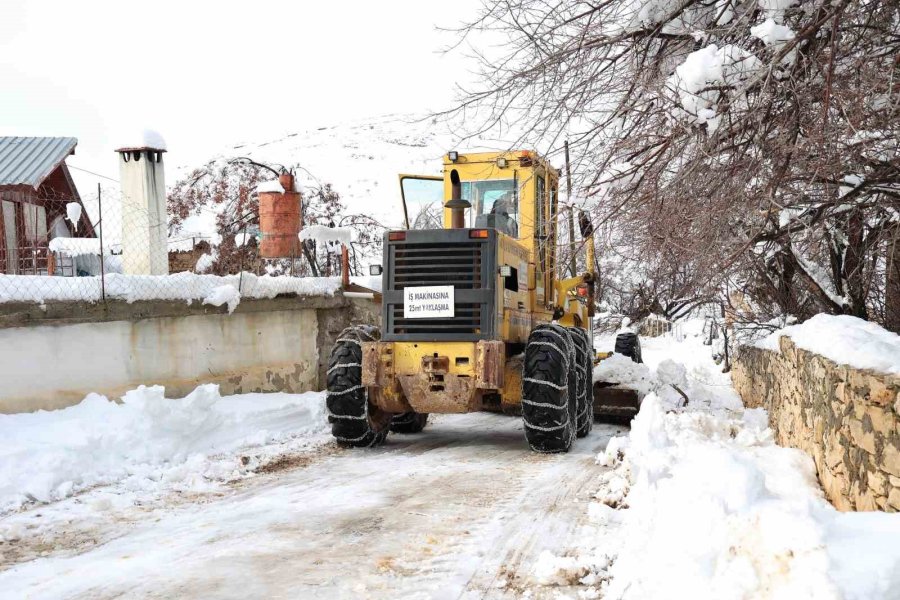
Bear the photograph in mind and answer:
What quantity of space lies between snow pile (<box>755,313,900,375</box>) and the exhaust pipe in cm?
342

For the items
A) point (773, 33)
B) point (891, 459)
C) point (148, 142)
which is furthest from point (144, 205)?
point (891, 459)

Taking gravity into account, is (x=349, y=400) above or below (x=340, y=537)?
above

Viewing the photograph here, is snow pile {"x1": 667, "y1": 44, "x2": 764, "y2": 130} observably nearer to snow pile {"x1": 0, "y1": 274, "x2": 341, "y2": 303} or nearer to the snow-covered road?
the snow-covered road

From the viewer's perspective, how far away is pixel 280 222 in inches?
484

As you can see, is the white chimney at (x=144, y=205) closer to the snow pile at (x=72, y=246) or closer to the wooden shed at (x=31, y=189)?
the snow pile at (x=72, y=246)

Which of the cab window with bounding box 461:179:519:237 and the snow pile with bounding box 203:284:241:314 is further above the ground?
the cab window with bounding box 461:179:519:237

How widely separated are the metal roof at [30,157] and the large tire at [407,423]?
14.6 meters

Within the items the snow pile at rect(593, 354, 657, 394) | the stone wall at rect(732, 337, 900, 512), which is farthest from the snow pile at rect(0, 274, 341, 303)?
the stone wall at rect(732, 337, 900, 512)

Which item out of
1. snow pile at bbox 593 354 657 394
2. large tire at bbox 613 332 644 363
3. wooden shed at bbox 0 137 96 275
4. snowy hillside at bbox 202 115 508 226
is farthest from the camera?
snowy hillside at bbox 202 115 508 226

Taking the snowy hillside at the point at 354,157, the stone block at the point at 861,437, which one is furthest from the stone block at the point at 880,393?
the snowy hillside at the point at 354,157

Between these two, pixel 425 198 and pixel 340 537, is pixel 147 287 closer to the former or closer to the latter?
pixel 425 198

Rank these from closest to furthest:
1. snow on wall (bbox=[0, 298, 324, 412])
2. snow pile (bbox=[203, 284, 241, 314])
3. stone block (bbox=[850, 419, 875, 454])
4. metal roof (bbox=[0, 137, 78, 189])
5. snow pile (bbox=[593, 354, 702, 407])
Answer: stone block (bbox=[850, 419, 875, 454]) < snow on wall (bbox=[0, 298, 324, 412]) < snow pile (bbox=[203, 284, 241, 314]) < snow pile (bbox=[593, 354, 702, 407]) < metal roof (bbox=[0, 137, 78, 189])

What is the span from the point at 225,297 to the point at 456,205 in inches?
124

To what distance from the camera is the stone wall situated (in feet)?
12.8
